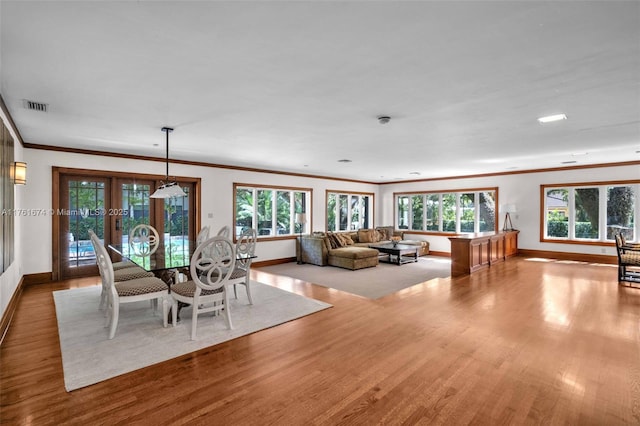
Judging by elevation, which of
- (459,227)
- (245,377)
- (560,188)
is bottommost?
(245,377)

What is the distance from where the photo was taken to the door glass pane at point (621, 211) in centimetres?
729

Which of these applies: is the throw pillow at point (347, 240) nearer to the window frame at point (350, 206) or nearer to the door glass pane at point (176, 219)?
the window frame at point (350, 206)

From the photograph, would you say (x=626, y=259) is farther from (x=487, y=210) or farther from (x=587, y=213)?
(x=487, y=210)

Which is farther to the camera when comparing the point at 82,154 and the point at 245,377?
the point at 82,154

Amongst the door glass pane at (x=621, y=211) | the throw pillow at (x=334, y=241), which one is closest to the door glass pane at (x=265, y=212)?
the throw pillow at (x=334, y=241)

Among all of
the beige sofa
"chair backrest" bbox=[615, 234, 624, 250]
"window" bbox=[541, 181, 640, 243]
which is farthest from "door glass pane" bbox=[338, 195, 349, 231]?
"chair backrest" bbox=[615, 234, 624, 250]

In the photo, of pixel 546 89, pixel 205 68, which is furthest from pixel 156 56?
pixel 546 89

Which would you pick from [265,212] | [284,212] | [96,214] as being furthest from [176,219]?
[284,212]

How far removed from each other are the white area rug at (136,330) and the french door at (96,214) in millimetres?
1132

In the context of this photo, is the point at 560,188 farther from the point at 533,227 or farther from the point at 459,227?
the point at 459,227

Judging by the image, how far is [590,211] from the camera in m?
7.82

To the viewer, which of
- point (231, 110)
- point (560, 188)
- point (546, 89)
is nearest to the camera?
point (546, 89)

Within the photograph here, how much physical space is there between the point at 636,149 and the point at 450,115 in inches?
179

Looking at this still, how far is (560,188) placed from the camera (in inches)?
321
